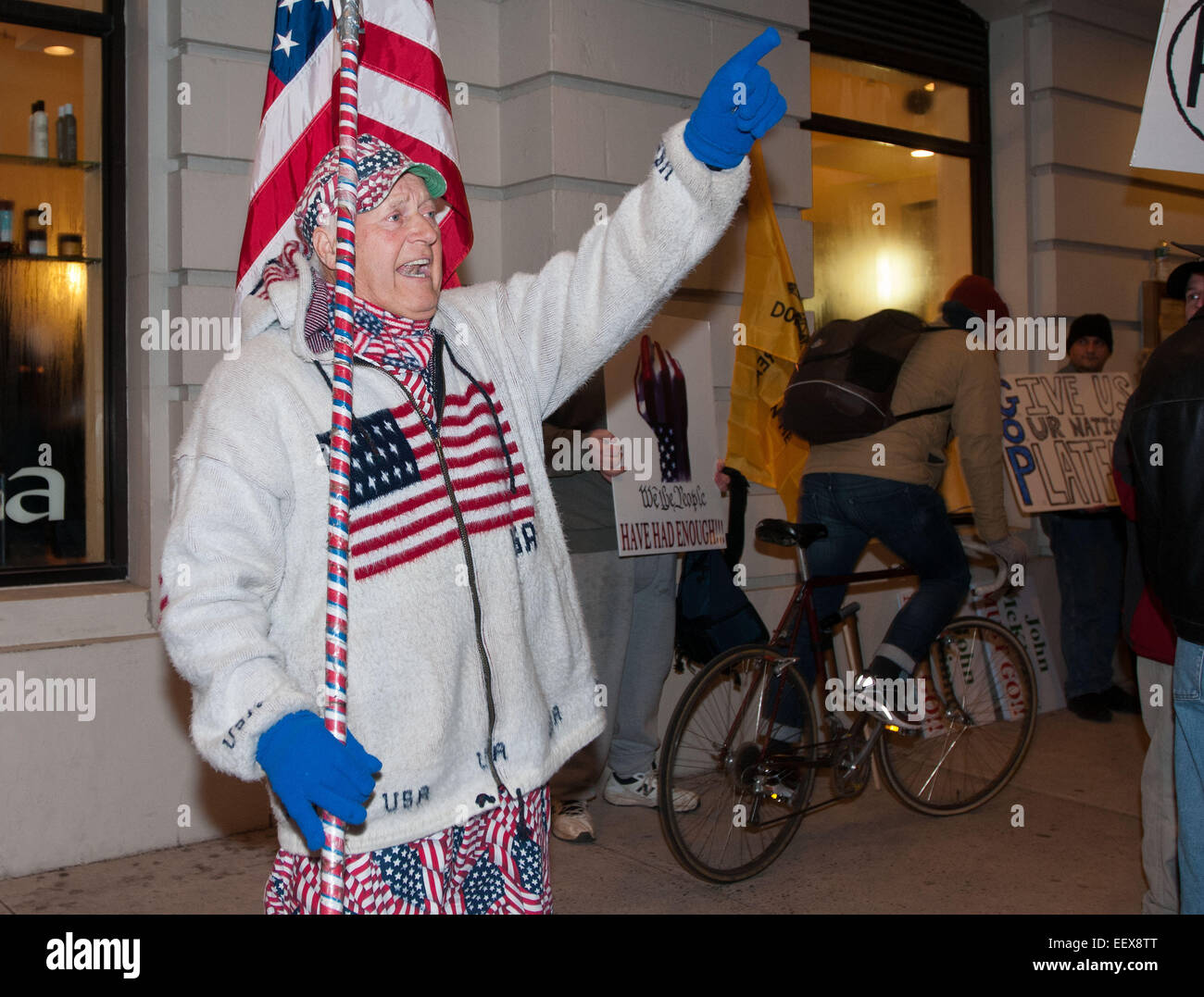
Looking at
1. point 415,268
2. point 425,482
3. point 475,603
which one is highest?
point 415,268

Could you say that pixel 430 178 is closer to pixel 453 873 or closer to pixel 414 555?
pixel 414 555

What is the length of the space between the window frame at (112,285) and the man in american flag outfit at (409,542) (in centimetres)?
303

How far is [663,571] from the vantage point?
5.26 metres

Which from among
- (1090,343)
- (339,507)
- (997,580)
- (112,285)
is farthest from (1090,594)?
(339,507)

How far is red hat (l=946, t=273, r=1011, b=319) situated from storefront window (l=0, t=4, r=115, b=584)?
365 cm

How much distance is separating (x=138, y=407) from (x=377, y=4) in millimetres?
2172

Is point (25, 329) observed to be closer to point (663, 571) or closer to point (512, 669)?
point (663, 571)

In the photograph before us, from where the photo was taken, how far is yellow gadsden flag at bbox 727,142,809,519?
6.11 meters

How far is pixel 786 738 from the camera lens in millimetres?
4699

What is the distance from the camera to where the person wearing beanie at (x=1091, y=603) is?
7117mm

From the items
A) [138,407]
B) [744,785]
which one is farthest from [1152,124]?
[138,407]

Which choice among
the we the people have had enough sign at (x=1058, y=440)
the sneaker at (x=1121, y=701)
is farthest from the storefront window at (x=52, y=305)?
the sneaker at (x=1121, y=701)

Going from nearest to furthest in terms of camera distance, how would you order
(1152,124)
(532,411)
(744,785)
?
(532,411)
(1152,124)
(744,785)

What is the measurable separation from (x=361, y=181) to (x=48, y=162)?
3.41m
